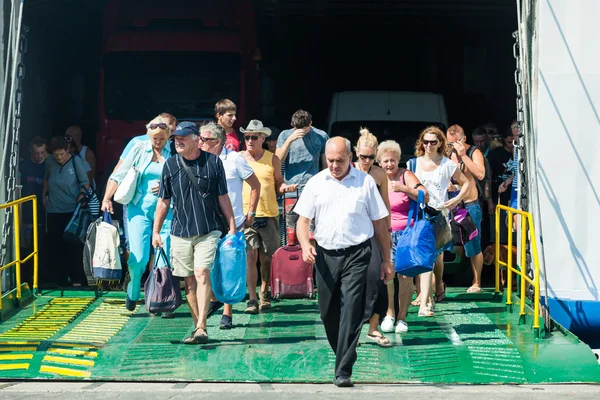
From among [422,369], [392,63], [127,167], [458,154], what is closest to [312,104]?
[392,63]

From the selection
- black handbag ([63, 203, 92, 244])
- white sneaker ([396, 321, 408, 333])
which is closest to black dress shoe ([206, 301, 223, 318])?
white sneaker ([396, 321, 408, 333])

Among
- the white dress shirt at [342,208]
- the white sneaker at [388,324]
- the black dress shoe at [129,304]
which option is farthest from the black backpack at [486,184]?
the white dress shirt at [342,208]

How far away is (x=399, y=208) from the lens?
376 inches

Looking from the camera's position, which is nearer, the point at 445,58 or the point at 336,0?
the point at 336,0

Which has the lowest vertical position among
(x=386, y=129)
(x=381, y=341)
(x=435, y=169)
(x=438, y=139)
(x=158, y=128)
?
(x=381, y=341)

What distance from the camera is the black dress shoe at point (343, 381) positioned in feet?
25.3

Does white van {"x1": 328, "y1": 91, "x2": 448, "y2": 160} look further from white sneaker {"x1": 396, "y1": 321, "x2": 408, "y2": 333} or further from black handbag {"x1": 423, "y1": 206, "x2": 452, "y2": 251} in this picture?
white sneaker {"x1": 396, "y1": 321, "x2": 408, "y2": 333}

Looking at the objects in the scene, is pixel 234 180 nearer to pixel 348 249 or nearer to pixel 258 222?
pixel 258 222

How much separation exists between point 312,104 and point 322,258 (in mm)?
12919

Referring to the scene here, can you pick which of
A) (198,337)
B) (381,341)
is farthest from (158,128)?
(381,341)

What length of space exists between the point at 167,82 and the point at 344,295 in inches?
300

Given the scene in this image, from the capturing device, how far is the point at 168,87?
14.8 m

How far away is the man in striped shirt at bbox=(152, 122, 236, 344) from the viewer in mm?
8898

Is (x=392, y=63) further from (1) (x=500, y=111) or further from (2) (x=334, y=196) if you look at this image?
(2) (x=334, y=196)
